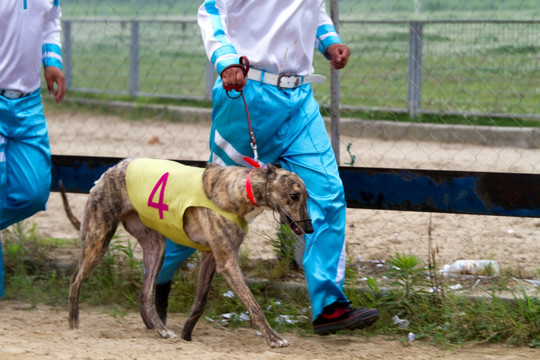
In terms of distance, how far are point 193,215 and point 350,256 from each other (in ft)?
5.23

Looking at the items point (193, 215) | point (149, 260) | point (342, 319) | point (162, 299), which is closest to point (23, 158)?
point (149, 260)

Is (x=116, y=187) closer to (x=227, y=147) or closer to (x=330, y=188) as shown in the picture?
(x=227, y=147)

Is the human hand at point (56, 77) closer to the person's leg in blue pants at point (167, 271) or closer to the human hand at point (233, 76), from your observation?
the person's leg in blue pants at point (167, 271)

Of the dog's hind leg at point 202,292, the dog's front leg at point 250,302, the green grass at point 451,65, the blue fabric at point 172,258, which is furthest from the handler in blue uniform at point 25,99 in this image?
the green grass at point 451,65

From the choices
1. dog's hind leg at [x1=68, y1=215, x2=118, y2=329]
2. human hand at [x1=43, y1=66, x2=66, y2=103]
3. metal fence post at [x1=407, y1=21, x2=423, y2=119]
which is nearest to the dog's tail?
dog's hind leg at [x1=68, y1=215, x2=118, y2=329]

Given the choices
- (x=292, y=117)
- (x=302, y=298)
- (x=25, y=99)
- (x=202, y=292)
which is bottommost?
(x=302, y=298)

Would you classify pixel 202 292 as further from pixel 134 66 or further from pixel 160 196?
pixel 134 66

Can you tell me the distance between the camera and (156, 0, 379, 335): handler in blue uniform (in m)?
3.85

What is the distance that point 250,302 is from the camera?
3.70 metres

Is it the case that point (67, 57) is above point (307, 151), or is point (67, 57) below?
above

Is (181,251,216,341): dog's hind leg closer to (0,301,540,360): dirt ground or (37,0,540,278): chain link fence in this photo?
(0,301,540,360): dirt ground

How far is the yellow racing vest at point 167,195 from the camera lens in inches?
150

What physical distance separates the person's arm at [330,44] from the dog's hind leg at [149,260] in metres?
1.27

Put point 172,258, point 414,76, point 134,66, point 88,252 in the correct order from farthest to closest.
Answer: point 134,66, point 414,76, point 172,258, point 88,252
